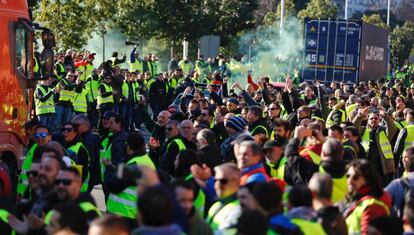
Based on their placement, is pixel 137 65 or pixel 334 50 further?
pixel 334 50

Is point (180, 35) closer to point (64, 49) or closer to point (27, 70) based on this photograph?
point (64, 49)

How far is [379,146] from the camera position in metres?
14.9

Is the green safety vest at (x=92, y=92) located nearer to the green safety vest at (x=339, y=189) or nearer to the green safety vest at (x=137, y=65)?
the green safety vest at (x=137, y=65)

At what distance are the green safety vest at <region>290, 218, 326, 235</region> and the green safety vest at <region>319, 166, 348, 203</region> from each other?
6.97 ft

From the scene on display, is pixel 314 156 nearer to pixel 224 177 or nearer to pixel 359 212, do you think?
pixel 359 212

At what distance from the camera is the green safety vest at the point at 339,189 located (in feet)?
31.3

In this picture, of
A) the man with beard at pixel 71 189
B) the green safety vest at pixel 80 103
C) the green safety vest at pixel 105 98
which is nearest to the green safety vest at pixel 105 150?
the man with beard at pixel 71 189

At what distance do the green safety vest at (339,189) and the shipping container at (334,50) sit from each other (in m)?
25.4

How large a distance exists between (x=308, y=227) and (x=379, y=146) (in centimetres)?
781

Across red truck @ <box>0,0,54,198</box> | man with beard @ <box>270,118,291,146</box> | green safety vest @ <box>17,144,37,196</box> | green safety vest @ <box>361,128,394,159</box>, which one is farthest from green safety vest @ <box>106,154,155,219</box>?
green safety vest @ <box>361,128,394,159</box>

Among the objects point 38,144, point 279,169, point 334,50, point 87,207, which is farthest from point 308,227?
point 334,50

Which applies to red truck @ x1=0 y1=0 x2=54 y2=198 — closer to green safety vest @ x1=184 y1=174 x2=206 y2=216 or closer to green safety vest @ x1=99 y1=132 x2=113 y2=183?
green safety vest @ x1=99 y1=132 x2=113 y2=183

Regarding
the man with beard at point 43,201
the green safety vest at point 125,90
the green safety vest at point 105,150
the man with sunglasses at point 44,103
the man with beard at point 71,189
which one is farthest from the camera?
the green safety vest at point 125,90

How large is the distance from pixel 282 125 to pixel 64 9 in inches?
984
